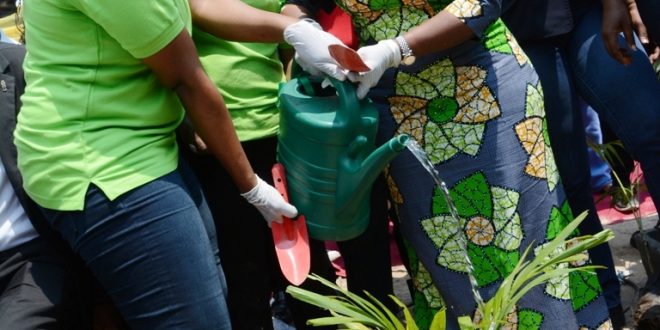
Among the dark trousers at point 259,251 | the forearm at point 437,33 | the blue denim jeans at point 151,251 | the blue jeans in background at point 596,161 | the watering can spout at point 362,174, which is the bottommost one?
the blue jeans in background at point 596,161

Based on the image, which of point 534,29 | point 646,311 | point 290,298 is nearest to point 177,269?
point 290,298

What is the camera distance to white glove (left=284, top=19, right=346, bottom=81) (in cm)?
275

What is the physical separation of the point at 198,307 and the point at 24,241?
62 cm

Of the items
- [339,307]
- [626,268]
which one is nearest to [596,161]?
[626,268]

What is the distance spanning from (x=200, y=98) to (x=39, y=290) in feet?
2.28

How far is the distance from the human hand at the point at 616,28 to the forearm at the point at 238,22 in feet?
3.21

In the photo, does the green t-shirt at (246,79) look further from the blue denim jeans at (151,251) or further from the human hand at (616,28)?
the human hand at (616,28)

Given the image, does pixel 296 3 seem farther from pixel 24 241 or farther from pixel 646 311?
pixel 646 311

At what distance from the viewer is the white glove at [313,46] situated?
2.75m

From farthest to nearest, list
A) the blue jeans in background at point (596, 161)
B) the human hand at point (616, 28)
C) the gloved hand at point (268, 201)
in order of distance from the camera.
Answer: the blue jeans in background at point (596, 161), the human hand at point (616, 28), the gloved hand at point (268, 201)

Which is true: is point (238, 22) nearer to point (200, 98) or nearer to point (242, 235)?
point (200, 98)

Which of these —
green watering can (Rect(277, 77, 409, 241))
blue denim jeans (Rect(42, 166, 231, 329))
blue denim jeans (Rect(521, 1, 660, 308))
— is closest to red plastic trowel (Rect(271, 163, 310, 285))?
green watering can (Rect(277, 77, 409, 241))

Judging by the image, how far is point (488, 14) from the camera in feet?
9.26

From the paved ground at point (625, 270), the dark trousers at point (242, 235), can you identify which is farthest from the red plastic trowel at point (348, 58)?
the paved ground at point (625, 270)
